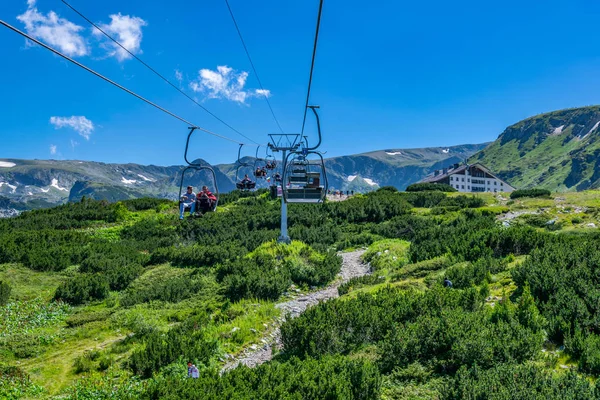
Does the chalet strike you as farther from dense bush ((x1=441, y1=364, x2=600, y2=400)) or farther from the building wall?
dense bush ((x1=441, y1=364, x2=600, y2=400))

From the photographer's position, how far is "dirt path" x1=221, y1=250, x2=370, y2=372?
11297mm

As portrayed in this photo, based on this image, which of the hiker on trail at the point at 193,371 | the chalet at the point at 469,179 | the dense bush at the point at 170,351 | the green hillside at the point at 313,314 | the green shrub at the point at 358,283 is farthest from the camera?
the chalet at the point at 469,179

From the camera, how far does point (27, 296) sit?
58.6ft

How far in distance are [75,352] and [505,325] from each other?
12.7 metres

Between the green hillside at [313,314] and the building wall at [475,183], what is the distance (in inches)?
2464

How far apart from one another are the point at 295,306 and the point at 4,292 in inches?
515

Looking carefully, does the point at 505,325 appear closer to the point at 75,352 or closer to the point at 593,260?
the point at 593,260

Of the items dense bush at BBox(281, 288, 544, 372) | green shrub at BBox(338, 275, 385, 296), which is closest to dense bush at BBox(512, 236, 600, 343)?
dense bush at BBox(281, 288, 544, 372)

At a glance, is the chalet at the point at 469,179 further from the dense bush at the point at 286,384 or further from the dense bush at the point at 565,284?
the dense bush at the point at 286,384

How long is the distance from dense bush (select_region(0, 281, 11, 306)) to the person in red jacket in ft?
32.9

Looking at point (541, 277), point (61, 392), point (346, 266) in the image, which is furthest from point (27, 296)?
point (541, 277)

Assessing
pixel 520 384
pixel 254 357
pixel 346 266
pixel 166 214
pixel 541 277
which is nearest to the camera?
pixel 520 384

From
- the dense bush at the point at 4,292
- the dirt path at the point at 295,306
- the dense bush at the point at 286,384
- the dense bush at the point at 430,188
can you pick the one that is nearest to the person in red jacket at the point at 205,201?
the dirt path at the point at 295,306

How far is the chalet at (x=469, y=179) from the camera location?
89.6 m
